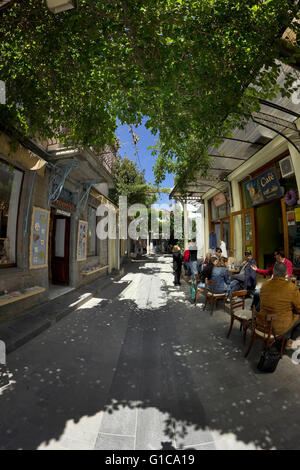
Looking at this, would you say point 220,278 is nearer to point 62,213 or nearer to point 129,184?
point 62,213

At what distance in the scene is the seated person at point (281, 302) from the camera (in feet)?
11.2

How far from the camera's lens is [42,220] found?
6.11m

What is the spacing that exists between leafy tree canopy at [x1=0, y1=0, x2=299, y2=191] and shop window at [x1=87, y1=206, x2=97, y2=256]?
6.45m

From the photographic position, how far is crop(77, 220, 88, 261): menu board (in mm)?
8480

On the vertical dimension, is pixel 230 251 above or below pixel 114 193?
below

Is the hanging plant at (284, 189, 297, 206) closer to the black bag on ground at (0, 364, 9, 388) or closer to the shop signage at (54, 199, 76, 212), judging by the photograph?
the shop signage at (54, 199, 76, 212)

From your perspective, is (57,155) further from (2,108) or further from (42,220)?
(2,108)

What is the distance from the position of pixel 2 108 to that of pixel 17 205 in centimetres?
268

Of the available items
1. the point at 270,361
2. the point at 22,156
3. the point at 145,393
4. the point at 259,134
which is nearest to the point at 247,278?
the point at 270,361

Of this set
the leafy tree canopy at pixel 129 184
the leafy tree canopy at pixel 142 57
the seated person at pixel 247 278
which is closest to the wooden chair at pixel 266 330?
the seated person at pixel 247 278

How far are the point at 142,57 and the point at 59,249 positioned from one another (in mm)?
6993

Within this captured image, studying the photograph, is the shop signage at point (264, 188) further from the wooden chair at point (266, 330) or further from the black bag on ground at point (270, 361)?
the black bag on ground at point (270, 361)

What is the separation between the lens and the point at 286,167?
21.6ft
